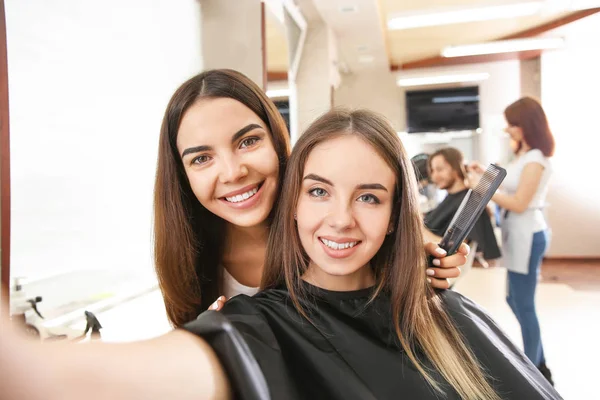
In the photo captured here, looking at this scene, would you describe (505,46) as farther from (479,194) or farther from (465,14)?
(479,194)

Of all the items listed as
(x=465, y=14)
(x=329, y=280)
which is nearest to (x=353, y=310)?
(x=329, y=280)

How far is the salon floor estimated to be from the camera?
186cm

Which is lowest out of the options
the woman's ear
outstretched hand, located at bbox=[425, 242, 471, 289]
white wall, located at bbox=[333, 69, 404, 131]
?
outstretched hand, located at bbox=[425, 242, 471, 289]

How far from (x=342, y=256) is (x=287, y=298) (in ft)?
0.50

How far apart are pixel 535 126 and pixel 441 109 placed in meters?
5.44

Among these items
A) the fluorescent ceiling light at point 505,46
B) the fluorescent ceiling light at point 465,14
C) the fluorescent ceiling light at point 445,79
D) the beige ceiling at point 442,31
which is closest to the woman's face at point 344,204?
the fluorescent ceiling light at point 465,14

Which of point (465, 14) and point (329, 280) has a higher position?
point (465, 14)

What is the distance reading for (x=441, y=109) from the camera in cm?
805

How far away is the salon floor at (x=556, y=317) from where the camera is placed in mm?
1864

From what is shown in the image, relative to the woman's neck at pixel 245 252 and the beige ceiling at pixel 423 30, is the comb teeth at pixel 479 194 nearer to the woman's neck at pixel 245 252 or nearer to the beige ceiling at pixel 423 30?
the woman's neck at pixel 245 252

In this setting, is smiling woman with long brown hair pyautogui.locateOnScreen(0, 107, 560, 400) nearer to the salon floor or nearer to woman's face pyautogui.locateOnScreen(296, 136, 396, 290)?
woman's face pyautogui.locateOnScreen(296, 136, 396, 290)

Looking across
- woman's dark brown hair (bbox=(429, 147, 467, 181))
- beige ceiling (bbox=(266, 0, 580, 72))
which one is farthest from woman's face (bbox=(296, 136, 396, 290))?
beige ceiling (bbox=(266, 0, 580, 72))

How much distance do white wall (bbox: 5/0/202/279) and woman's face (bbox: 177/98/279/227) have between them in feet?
1.40

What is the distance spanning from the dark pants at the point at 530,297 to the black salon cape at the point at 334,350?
6.05 feet
